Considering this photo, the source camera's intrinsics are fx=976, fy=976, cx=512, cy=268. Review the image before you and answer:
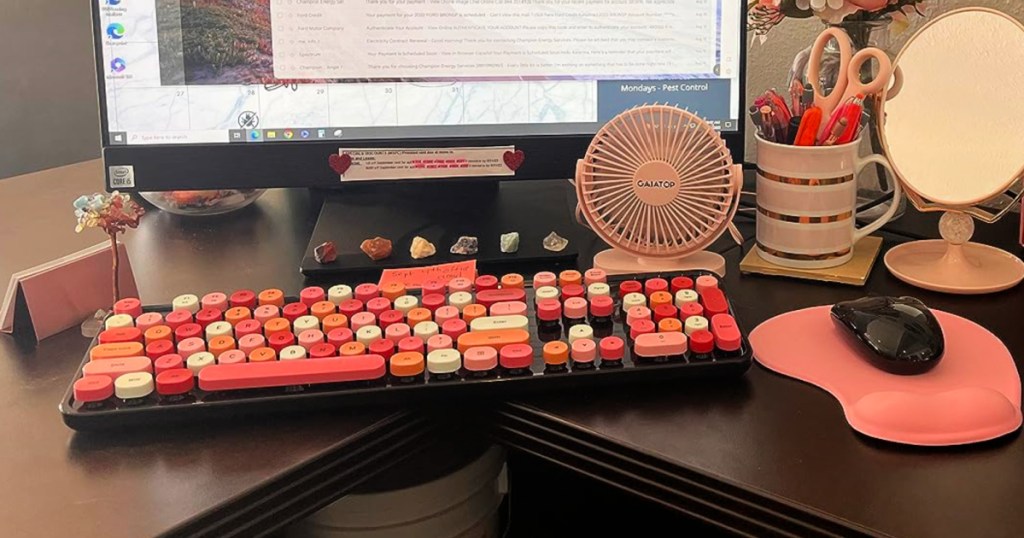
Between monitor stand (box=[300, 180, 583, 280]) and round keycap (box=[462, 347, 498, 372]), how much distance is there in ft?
0.65

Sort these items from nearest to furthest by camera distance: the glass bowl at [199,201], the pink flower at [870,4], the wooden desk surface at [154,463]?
the wooden desk surface at [154,463]
the pink flower at [870,4]
the glass bowl at [199,201]

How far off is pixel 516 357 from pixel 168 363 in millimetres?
208

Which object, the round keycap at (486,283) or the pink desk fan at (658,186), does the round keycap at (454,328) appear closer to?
the round keycap at (486,283)

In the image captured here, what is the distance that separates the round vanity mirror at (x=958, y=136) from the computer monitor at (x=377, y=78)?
0.14 meters

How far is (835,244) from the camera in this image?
773 millimetres

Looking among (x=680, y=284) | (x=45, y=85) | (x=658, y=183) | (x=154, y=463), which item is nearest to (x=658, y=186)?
(x=658, y=183)

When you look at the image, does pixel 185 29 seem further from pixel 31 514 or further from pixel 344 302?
pixel 31 514

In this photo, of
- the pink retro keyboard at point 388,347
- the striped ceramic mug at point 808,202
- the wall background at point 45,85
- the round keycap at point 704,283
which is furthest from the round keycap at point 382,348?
the wall background at point 45,85

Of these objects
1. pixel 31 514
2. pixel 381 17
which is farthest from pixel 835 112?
pixel 31 514

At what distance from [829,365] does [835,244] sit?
0.61ft

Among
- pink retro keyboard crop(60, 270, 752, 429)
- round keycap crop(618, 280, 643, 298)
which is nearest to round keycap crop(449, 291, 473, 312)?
pink retro keyboard crop(60, 270, 752, 429)

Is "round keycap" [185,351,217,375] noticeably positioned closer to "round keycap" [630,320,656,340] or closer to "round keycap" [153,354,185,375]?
"round keycap" [153,354,185,375]

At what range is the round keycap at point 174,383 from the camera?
568mm

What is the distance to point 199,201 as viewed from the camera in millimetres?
946
